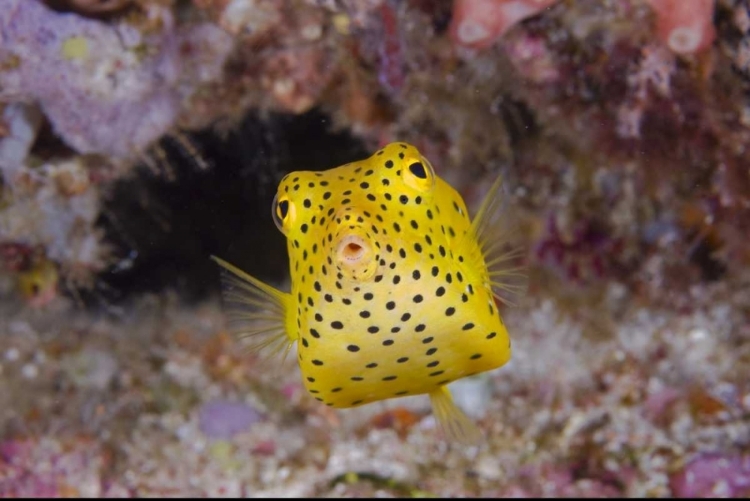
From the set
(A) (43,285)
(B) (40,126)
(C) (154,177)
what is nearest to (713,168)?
(C) (154,177)

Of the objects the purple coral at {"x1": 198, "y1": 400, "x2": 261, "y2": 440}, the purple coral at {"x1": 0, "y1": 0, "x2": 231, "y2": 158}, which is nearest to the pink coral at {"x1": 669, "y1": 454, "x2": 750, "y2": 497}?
the purple coral at {"x1": 198, "y1": 400, "x2": 261, "y2": 440}

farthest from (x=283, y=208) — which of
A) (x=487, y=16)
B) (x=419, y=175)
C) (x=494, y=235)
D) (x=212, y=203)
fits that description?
(x=212, y=203)

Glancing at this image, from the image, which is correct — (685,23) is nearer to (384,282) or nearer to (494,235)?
(494,235)

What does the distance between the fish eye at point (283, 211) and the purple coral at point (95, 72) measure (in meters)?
1.87

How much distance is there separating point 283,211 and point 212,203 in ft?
9.53

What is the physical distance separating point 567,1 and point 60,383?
16.8 ft

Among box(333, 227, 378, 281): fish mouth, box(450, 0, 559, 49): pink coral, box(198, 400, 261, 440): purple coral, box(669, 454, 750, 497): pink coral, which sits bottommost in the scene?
box(198, 400, 261, 440): purple coral

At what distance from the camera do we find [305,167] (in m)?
5.26

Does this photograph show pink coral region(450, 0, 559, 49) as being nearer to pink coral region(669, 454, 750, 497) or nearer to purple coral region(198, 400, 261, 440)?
pink coral region(669, 454, 750, 497)

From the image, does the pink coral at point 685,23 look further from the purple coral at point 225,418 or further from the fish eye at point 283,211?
the purple coral at point 225,418

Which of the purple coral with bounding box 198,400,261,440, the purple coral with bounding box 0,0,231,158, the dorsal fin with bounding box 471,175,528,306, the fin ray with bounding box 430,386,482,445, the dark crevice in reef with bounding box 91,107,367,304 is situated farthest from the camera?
the purple coral with bounding box 198,400,261,440

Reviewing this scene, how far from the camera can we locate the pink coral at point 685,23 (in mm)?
3537

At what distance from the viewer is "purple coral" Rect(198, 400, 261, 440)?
531cm

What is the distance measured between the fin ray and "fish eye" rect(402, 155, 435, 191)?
1.24m
